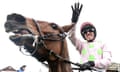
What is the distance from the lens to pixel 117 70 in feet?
19.1

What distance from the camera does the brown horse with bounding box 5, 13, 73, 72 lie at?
4.21 m

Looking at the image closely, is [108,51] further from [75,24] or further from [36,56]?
[36,56]

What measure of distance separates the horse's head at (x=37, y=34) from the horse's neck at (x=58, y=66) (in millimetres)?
85

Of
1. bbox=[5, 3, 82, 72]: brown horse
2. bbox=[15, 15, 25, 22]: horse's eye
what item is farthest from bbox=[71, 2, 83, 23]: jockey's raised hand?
bbox=[15, 15, 25, 22]: horse's eye

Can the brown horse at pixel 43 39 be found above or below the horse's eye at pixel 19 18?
below

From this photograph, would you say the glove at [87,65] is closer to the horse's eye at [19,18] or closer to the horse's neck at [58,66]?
the horse's neck at [58,66]

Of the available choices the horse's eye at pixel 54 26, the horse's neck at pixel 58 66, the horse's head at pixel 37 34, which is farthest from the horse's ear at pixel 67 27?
the horse's neck at pixel 58 66

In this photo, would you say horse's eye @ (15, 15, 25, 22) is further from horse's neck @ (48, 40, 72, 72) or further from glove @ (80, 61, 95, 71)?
glove @ (80, 61, 95, 71)

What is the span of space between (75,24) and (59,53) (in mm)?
420

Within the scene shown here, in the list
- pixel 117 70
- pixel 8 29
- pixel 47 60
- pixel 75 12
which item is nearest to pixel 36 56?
pixel 47 60

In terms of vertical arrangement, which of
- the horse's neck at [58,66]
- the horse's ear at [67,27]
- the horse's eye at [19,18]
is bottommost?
the horse's neck at [58,66]

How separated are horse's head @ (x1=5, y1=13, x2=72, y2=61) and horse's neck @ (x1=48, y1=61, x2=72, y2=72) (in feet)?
0.28

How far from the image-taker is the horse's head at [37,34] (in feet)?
13.8

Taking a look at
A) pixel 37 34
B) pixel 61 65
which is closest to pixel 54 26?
pixel 37 34
